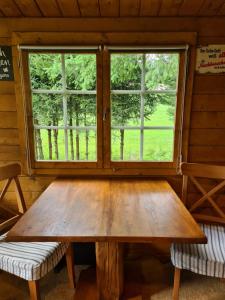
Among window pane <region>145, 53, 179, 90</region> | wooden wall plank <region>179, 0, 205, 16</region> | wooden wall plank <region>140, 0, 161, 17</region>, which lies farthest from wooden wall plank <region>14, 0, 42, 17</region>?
wooden wall plank <region>179, 0, 205, 16</region>

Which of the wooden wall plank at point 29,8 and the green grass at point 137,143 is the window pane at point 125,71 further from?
the wooden wall plank at point 29,8

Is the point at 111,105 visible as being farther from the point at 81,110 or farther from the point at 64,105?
the point at 64,105

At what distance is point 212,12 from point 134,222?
59.8 inches

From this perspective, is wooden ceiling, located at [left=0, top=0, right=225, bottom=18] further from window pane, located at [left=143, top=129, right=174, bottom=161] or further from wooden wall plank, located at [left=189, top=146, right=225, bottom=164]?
wooden wall plank, located at [left=189, top=146, right=225, bottom=164]

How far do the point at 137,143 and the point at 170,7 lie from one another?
98 centimetres

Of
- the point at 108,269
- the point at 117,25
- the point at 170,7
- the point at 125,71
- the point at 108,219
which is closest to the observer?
the point at 108,219

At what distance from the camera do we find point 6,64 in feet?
5.96

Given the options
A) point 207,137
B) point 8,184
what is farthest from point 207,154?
point 8,184

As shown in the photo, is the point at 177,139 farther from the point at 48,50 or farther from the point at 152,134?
the point at 48,50

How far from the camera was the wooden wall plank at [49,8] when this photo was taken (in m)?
1.57

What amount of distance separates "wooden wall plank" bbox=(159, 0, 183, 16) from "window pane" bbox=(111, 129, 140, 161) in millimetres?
865

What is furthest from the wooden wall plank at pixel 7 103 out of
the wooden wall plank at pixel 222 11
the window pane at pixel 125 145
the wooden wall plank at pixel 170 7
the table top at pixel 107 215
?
the wooden wall plank at pixel 222 11

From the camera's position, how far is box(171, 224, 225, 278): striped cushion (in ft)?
4.49

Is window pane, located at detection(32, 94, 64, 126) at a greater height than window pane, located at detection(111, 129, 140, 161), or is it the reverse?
window pane, located at detection(32, 94, 64, 126)
